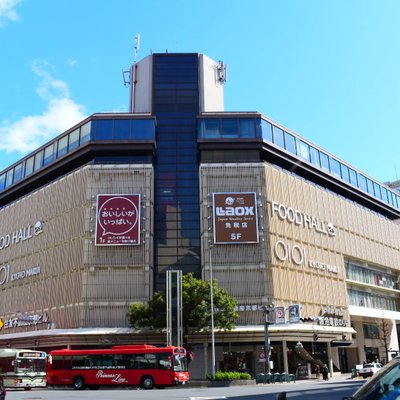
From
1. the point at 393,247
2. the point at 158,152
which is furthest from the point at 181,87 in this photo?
the point at 393,247

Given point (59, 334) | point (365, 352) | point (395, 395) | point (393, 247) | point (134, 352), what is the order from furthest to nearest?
point (393, 247), point (365, 352), point (59, 334), point (134, 352), point (395, 395)

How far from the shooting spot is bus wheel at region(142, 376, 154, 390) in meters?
34.0

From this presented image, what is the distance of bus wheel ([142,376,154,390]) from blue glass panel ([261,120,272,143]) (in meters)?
31.4

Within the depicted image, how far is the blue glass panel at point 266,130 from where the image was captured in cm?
5644

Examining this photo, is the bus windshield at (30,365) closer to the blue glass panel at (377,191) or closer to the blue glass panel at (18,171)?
the blue glass panel at (18,171)

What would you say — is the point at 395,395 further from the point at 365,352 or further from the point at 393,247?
the point at 393,247

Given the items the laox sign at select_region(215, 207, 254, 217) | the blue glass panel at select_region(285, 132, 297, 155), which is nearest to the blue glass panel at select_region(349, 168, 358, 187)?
the blue glass panel at select_region(285, 132, 297, 155)

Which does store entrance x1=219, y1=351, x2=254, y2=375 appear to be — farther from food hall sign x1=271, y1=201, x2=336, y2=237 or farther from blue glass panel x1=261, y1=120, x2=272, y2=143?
blue glass panel x1=261, y1=120, x2=272, y2=143

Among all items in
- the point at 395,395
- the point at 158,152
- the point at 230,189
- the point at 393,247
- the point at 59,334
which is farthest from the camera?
the point at 393,247

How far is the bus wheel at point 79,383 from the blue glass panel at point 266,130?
33116 millimetres

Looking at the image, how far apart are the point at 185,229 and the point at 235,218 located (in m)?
5.85

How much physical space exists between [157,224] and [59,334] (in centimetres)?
1533

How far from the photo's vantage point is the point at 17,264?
5994cm

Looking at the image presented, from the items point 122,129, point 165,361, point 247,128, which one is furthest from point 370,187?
point 165,361
